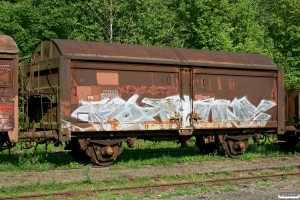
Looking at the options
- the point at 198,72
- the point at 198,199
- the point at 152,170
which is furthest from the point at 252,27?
the point at 198,199

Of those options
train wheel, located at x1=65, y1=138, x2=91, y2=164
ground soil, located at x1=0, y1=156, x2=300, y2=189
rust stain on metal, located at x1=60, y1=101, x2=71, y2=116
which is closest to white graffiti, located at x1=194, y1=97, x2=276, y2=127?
ground soil, located at x1=0, y1=156, x2=300, y2=189

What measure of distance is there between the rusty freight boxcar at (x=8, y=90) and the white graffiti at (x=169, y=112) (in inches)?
63.2

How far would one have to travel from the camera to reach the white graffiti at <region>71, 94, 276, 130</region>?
13203mm

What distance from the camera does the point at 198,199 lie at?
353 inches

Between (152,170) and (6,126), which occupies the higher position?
(6,126)

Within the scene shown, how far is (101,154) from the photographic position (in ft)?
44.2

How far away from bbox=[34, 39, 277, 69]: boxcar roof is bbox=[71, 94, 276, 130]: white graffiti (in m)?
1.17

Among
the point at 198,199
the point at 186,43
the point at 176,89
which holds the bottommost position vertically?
the point at 198,199

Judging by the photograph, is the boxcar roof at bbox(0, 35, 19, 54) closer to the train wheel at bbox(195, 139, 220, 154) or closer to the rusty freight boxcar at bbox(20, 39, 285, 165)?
the rusty freight boxcar at bbox(20, 39, 285, 165)

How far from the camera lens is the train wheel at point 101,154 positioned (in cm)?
1334

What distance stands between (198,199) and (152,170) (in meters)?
3.97

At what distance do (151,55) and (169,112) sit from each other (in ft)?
6.10

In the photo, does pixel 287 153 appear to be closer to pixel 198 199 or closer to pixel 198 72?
pixel 198 72

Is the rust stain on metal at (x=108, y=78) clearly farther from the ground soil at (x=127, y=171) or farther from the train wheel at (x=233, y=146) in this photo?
the train wheel at (x=233, y=146)
